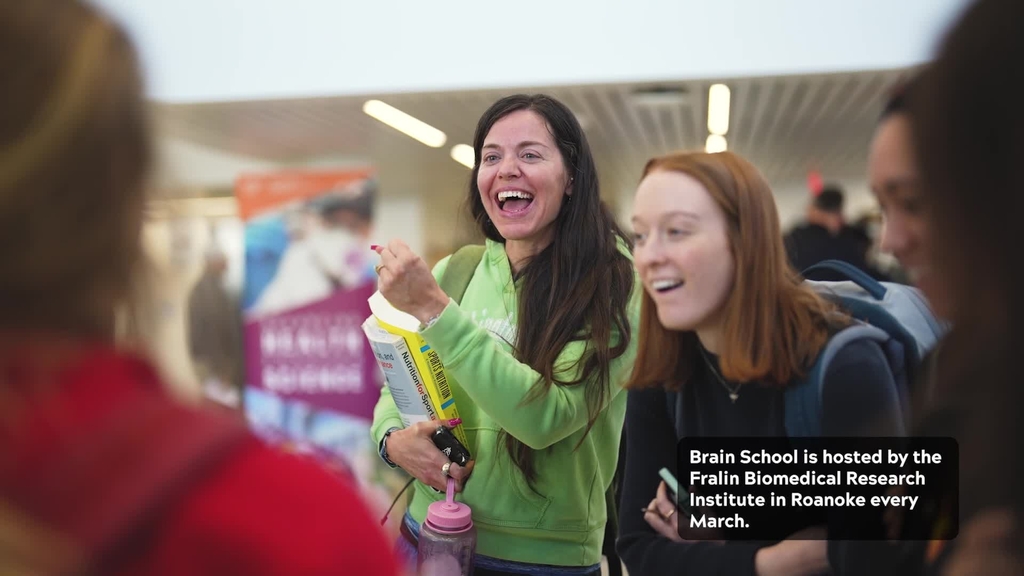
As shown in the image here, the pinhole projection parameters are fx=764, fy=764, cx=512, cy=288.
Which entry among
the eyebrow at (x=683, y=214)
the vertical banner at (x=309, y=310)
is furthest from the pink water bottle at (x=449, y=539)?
the vertical banner at (x=309, y=310)

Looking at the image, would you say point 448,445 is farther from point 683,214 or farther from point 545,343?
point 683,214

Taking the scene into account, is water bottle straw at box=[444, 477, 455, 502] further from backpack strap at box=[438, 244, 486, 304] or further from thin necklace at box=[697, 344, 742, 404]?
thin necklace at box=[697, 344, 742, 404]

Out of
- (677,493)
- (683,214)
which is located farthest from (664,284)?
(677,493)

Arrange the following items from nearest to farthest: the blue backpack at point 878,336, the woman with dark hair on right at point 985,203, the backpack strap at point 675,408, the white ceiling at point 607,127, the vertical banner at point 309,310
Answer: the woman with dark hair on right at point 985,203 < the blue backpack at point 878,336 < the backpack strap at point 675,408 < the white ceiling at point 607,127 < the vertical banner at point 309,310

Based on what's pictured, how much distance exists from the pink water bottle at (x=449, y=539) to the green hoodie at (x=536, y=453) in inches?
1.5

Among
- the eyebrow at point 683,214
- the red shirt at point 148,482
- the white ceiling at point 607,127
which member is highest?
the white ceiling at point 607,127

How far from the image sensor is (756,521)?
115 centimetres

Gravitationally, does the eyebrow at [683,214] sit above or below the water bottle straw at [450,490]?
above

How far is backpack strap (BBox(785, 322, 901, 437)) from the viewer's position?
3.44ft

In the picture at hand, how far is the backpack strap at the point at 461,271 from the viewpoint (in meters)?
1.33

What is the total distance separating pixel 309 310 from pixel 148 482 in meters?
2.52

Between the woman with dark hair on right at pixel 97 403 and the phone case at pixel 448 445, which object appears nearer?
the woman with dark hair on right at pixel 97 403

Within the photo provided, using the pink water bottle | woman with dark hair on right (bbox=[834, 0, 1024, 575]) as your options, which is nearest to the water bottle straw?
the pink water bottle

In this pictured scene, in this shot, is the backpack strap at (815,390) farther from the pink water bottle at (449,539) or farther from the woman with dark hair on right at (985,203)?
the pink water bottle at (449,539)
